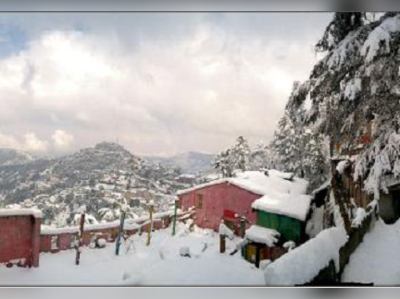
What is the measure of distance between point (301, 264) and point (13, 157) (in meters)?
2.24

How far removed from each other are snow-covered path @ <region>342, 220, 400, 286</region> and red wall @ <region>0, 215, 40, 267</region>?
2272 millimetres

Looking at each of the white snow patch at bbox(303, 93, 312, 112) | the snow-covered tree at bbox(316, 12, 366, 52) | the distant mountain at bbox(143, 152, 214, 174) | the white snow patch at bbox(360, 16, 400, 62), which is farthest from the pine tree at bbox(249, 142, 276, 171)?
the white snow patch at bbox(360, 16, 400, 62)

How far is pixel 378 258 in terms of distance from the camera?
3.92 metres

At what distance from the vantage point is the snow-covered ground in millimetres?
3799

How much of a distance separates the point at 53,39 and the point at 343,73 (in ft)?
7.15

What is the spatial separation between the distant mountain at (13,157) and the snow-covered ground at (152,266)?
70 centimetres

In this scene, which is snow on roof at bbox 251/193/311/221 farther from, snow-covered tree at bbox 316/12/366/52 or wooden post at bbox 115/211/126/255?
snow-covered tree at bbox 316/12/366/52

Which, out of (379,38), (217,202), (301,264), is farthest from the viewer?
(217,202)

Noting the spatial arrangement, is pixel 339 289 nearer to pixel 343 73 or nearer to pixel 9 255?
pixel 343 73

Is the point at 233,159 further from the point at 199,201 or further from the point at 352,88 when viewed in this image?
the point at 352,88

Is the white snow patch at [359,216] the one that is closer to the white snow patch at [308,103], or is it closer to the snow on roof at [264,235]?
the snow on roof at [264,235]

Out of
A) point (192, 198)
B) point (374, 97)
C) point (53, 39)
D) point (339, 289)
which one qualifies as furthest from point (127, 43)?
point (339, 289)

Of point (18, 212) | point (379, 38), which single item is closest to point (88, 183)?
point (18, 212)

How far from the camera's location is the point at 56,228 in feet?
12.5
